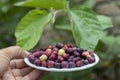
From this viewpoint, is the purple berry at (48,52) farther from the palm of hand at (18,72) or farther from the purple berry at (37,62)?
the palm of hand at (18,72)

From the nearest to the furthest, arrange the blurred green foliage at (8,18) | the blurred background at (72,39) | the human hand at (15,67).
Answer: the human hand at (15,67) → the blurred background at (72,39) → the blurred green foliage at (8,18)

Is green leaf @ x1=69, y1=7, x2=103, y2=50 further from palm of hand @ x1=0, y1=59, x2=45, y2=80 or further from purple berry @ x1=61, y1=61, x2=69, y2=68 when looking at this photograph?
palm of hand @ x1=0, y1=59, x2=45, y2=80

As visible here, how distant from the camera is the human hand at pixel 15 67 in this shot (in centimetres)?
108

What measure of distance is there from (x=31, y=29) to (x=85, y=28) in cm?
15

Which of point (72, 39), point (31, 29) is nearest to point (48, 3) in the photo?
point (31, 29)

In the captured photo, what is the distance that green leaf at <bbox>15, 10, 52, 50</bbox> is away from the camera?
0.90m

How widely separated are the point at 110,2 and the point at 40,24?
1.46 metres

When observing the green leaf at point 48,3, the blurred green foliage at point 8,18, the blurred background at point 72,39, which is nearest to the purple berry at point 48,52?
the green leaf at point 48,3

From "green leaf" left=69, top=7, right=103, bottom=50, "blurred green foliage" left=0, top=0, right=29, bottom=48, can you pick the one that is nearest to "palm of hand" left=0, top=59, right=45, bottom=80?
"green leaf" left=69, top=7, right=103, bottom=50

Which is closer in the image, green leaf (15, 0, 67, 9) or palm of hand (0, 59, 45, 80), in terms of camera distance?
green leaf (15, 0, 67, 9)

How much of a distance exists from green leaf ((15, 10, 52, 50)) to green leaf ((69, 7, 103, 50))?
0.26 ft

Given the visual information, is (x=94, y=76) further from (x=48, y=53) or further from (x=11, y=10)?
(x=48, y=53)

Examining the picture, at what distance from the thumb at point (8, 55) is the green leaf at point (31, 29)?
0.62 ft

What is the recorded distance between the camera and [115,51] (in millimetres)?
1602
